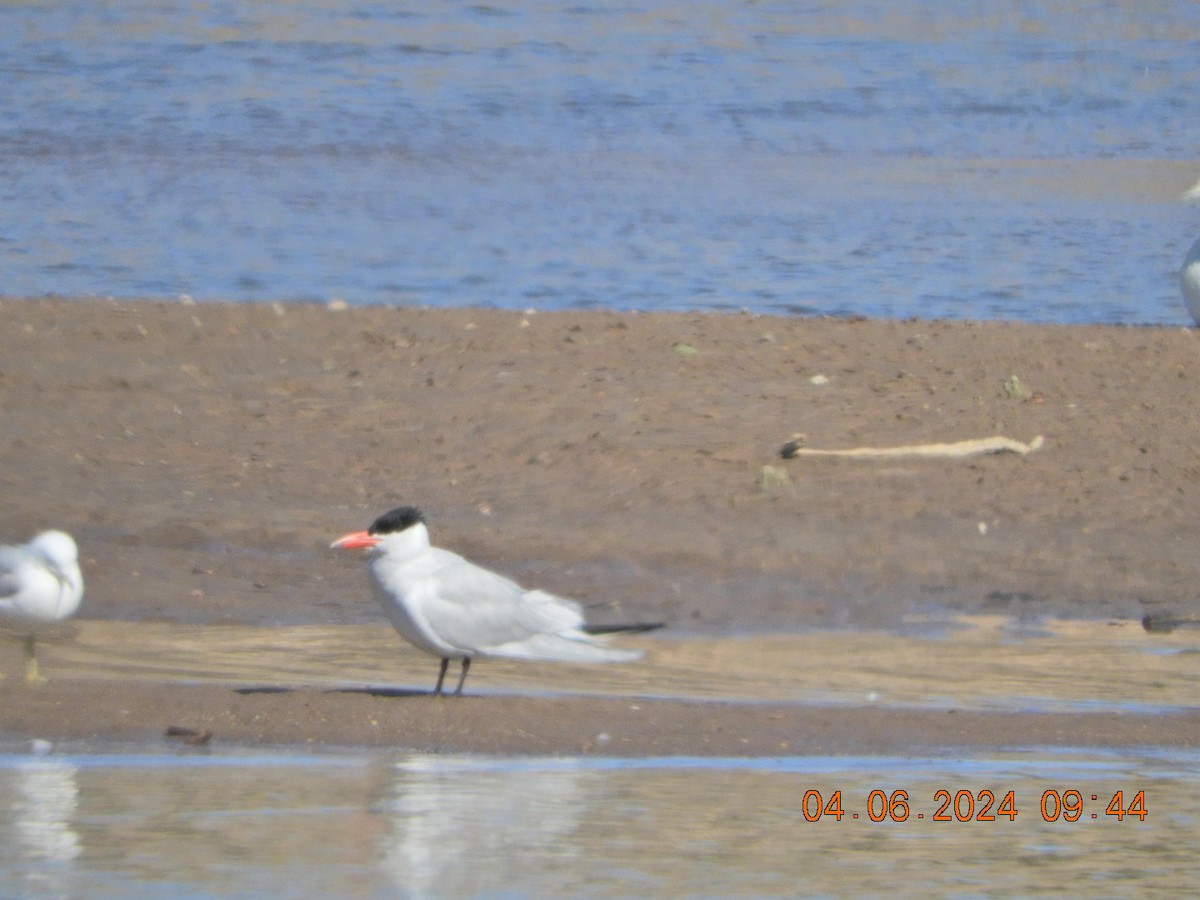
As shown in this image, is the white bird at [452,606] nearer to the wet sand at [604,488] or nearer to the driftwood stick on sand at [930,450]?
the wet sand at [604,488]

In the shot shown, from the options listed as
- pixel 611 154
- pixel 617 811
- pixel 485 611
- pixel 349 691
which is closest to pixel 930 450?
pixel 485 611

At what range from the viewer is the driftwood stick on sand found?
11078 mm

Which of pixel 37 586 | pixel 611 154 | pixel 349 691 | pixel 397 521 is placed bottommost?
pixel 349 691

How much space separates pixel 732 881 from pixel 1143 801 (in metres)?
1.44

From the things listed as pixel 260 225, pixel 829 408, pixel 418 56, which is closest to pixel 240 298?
pixel 260 225

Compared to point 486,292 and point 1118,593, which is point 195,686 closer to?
point 1118,593

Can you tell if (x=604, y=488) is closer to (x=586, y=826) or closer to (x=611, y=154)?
(x=586, y=826)

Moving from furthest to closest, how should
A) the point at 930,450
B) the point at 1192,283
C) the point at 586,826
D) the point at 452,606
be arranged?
1. the point at 1192,283
2. the point at 930,450
3. the point at 452,606
4. the point at 586,826

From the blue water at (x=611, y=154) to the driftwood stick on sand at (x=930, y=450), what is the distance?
13.3 feet

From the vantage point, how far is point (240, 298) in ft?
49.4
